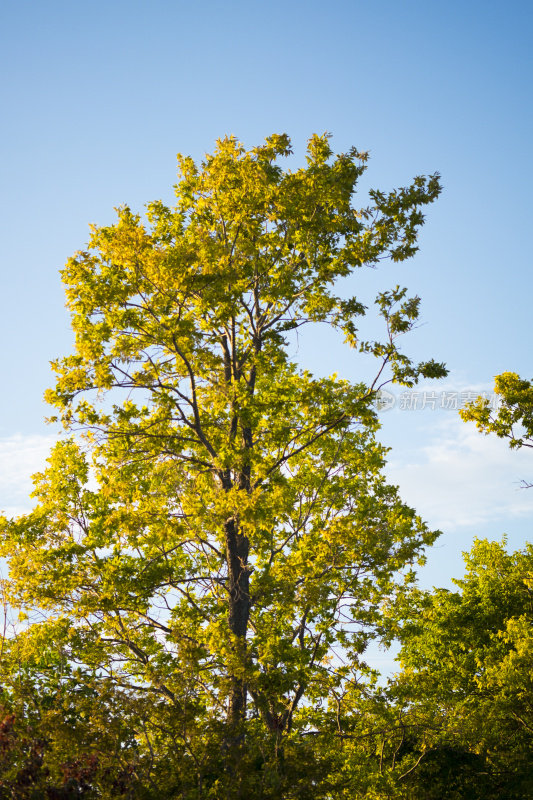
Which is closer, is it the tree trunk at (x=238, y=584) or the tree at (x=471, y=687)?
the tree trunk at (x=238, y=584)

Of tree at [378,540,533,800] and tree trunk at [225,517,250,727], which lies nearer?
tree trunk at [225,517,250,727]

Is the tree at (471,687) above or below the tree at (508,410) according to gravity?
below

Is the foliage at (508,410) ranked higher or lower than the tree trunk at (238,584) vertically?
higher

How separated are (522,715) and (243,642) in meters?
13.1

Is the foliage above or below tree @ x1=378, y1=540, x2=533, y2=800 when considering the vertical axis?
above

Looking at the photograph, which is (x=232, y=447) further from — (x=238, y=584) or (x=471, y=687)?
(x=471, y=687)

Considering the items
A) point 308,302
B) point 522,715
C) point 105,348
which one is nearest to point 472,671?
point 522,715

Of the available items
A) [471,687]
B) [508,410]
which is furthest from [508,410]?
[471,687]

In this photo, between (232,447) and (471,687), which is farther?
(471,687)

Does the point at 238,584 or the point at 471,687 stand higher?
the point at 238,584

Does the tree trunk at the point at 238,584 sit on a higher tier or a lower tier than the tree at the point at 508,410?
lower

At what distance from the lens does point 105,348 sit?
13938 millimetres

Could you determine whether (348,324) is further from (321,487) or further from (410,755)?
(410,755)

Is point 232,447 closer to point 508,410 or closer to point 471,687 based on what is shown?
point 508,410
